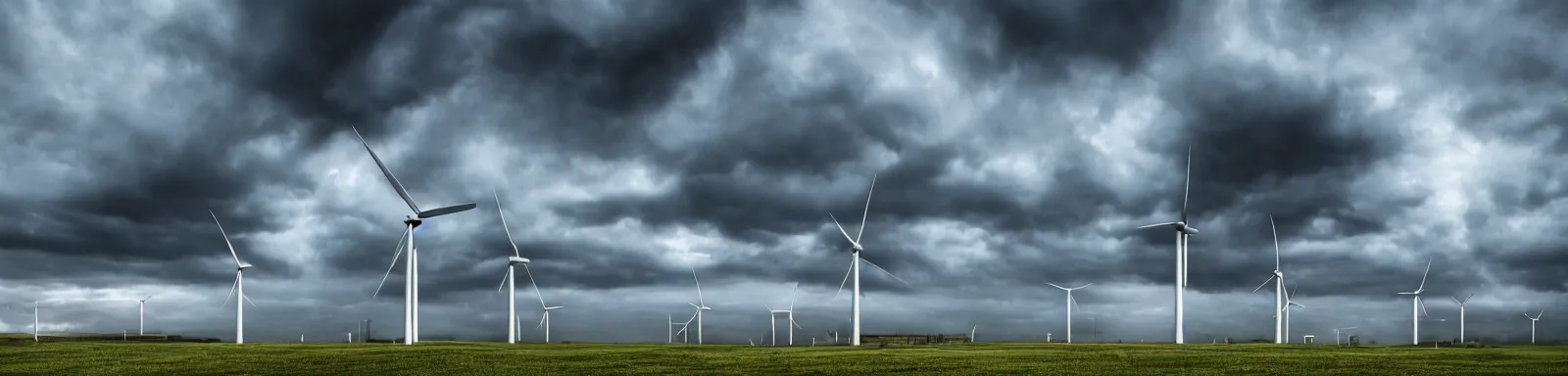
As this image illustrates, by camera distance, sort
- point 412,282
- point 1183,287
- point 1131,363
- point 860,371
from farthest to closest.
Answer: point 1183,287 < point 412,282 < point 1131,363 < point 860,371

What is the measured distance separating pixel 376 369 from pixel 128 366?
1919cm

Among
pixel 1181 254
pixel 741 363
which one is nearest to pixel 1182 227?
pixel 1181 254

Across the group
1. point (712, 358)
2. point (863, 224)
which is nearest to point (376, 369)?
point (712, 358)

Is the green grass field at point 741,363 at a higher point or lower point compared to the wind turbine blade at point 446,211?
lower

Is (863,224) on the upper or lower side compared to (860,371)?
upper

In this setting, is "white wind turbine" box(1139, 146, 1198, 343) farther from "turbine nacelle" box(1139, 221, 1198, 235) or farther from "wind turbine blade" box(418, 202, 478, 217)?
"wind turbine blade" box(418, 202, 478, 217)

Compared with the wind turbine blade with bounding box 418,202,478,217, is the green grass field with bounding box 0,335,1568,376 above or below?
below

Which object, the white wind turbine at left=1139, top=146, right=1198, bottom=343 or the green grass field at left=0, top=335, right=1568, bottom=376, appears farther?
the white wind turbine at left=1139, top=146, right=1198, bottom=343

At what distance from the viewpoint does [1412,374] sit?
62188 millimetres

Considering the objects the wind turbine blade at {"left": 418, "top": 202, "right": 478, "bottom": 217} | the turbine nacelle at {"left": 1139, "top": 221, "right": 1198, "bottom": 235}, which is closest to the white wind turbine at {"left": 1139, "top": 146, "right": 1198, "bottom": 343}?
the turbine nacelle at {"left": 1139, "top": 221, "right": 1198, "bottom": 235}

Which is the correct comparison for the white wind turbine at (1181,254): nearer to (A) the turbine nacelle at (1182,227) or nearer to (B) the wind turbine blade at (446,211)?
(A) the turbine nacelle at (1182,227)

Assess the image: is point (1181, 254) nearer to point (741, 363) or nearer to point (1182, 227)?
point (1182, 227)

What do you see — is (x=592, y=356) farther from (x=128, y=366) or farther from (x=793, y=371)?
(x=128, y=366)

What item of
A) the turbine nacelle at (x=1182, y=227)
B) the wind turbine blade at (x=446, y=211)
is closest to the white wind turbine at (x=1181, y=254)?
the turbine nacelle at (x=1182, y=227)
